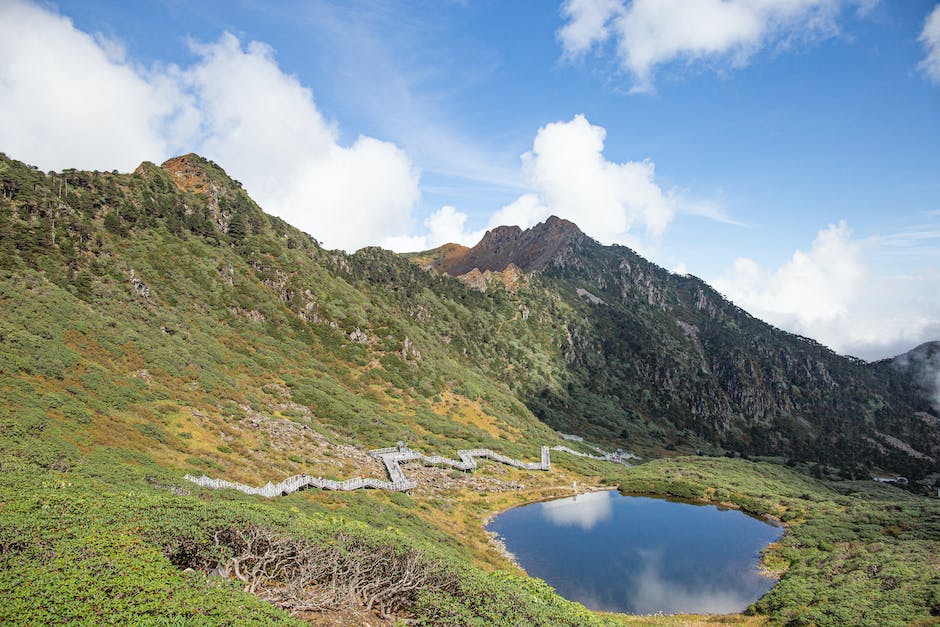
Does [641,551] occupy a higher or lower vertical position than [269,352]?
lower

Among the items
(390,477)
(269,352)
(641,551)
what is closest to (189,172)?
(269,352)

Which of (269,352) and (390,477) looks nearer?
(390,477)

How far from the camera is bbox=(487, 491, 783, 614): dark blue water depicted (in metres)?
39.2

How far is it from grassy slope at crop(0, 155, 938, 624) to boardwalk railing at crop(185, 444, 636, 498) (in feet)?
6.70

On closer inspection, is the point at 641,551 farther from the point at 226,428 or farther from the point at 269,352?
the point at 269,352

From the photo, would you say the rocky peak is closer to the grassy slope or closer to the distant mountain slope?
the distant mountain slope

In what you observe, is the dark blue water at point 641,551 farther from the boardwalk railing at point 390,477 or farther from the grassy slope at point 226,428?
the boardwalk railing at point 390,477

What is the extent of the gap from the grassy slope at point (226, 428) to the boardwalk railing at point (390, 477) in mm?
2043

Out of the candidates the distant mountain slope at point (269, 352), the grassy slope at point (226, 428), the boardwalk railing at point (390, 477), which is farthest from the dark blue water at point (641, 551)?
the distant mountain slope at point (269, 352)

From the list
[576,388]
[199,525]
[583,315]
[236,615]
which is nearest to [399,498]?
[199,525]

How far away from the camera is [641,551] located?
161 feet

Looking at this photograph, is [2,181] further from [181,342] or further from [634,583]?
[634,583]

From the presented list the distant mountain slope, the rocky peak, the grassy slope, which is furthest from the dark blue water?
the rocky peak

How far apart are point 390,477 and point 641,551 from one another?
28.9 m
